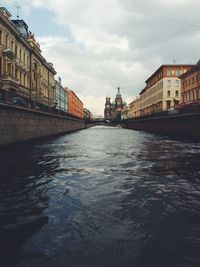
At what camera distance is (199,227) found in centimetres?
626

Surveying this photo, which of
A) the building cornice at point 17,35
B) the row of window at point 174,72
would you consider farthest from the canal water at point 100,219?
the row of window at point 174,72

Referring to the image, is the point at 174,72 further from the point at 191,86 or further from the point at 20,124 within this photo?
the point at 20,124

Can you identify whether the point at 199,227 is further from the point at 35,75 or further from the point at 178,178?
the point at 35,75

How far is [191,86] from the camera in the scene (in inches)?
2766

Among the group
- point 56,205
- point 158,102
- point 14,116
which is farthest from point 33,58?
point 56,205

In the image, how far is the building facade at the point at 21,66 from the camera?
4188 centimetres

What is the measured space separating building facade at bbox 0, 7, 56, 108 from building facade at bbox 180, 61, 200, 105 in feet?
102

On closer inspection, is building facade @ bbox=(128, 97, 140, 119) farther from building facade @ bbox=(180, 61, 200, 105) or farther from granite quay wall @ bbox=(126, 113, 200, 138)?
granite quay wall @ bbox=(126, 113, 200, 138)

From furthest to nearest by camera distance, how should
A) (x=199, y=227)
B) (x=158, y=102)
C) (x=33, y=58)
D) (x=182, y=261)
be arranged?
(x=158, y=102), (x=33, y=58), (x=199, y=227), (x=182, y=261)

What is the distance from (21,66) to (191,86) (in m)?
36.8

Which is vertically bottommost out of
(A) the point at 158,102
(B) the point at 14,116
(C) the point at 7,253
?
(C) the point at 7,253

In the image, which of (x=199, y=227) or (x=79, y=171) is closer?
(x=199, y=227)

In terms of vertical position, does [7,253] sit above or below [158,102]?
below

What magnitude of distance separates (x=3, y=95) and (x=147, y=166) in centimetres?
1281
